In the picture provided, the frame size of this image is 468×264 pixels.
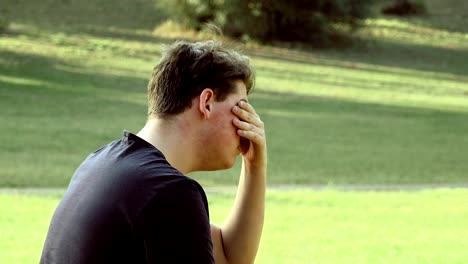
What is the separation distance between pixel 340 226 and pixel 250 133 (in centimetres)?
578

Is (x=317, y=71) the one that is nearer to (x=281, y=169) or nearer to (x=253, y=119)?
(x=281, y=169)

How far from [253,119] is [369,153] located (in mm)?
15068

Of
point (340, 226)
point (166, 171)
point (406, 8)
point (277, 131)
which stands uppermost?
point (166, 171)

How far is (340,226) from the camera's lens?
881 cm

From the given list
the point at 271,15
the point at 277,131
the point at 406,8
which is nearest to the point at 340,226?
the point at 277,131

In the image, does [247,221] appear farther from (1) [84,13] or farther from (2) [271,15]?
(1) [84,13]

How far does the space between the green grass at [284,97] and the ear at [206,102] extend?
6793 mm

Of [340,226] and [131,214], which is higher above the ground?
[131,214]

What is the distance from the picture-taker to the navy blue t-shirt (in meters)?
2.63

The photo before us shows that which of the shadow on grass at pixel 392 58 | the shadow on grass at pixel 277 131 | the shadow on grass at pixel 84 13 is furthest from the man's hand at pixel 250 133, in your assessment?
the shadow on grass at pixel 84 13

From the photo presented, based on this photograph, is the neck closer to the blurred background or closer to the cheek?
the cheek

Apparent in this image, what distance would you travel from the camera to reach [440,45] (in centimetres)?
4031

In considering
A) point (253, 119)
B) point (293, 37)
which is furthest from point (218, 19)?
point (253, 119)

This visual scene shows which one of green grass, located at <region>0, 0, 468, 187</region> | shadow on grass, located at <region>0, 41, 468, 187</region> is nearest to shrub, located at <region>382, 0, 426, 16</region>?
green grass, located at <region>0, 0, 468, 187</region>
